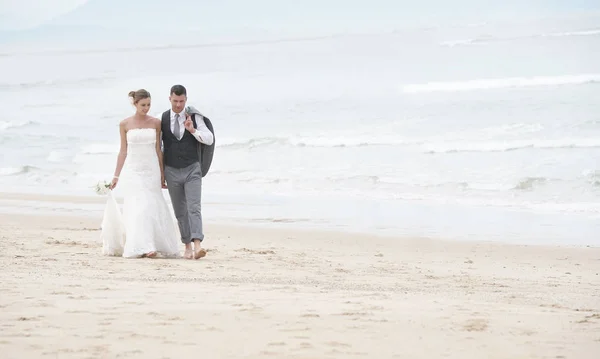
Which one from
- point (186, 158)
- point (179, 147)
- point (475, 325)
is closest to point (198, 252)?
point (186, 158)

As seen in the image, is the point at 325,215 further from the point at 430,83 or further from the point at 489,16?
the point at 489,16

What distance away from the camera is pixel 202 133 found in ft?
28.6

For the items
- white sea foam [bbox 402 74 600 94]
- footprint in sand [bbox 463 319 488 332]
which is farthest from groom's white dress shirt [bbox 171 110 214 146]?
white sea foam [bbox 402 74 600 94]

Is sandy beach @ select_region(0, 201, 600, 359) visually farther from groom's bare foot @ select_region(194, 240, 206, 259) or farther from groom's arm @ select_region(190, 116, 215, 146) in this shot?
groom's arm @ select_region(190, 116, 215, 146)

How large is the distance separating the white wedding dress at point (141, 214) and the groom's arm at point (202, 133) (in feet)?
1.38

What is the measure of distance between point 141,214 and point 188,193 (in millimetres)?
474

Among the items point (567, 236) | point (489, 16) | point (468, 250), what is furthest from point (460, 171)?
point (489, 16)

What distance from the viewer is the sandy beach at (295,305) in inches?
194

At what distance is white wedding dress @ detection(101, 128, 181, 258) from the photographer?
8812mm

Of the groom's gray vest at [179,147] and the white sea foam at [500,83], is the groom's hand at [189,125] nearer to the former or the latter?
the groom's gray vest at [179,147]

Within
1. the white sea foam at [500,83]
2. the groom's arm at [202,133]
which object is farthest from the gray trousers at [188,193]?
the white sea foam at [500,83]

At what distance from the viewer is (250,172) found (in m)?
20.6

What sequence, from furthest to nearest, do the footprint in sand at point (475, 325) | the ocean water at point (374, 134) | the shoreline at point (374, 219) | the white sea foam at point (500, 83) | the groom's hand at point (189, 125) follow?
the white sea foam at point (500, 83), the ocean water at point (374, 134), the shoreline at point (374, 219), the groom's hand at point (189, 125), the footprint in sand at point (475, 325)

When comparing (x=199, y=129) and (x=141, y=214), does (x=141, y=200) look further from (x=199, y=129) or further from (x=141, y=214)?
(x=199, y=129)
